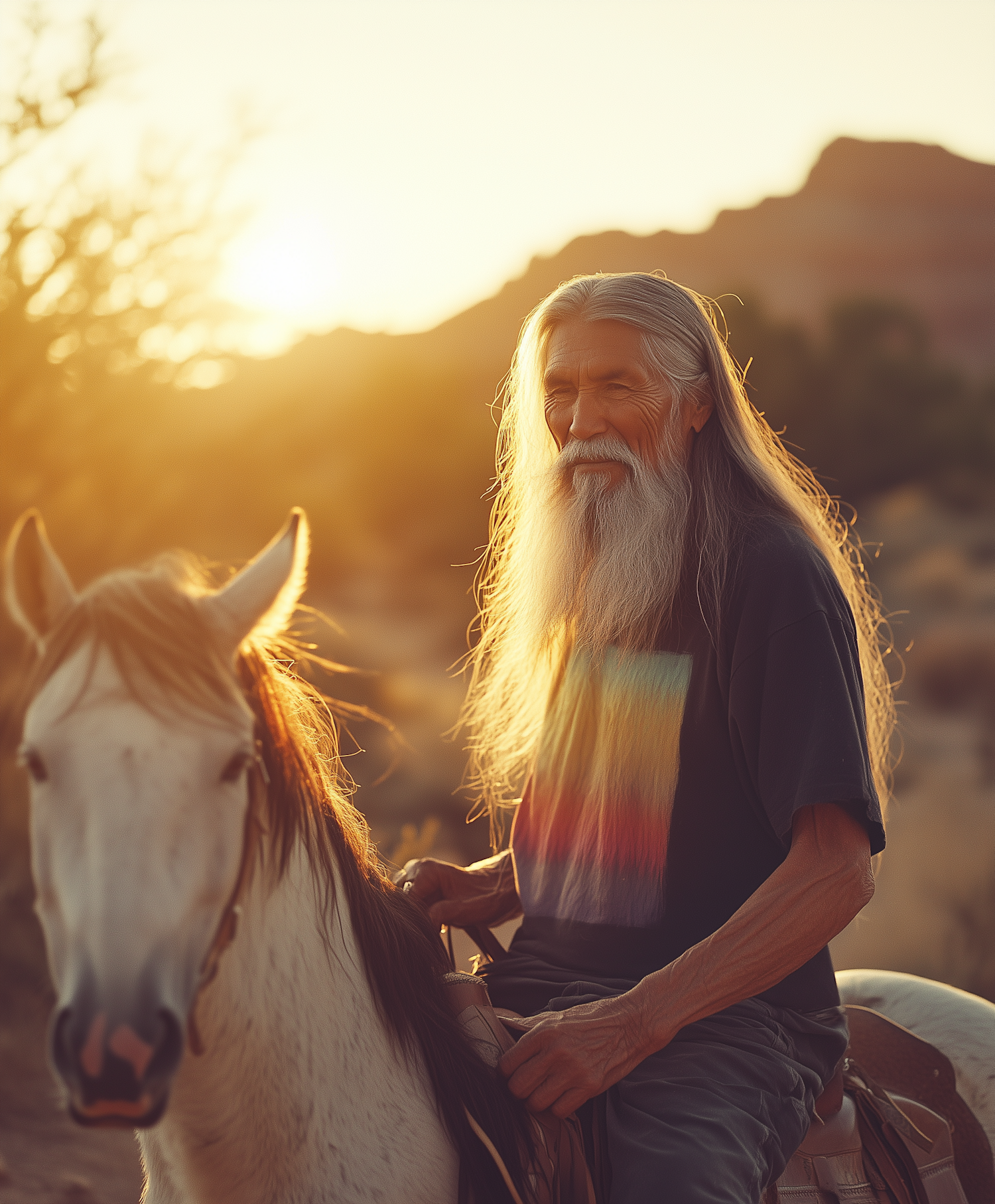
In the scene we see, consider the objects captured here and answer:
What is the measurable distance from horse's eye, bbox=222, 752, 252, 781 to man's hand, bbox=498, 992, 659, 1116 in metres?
0.80

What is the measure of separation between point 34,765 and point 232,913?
33 centimetres

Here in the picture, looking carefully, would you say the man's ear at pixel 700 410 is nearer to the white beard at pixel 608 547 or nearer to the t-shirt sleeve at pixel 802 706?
the white beard at pixel 608 547

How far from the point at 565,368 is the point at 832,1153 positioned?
182cm

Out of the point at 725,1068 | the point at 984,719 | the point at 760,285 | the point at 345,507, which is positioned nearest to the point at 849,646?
the point at 725,1068

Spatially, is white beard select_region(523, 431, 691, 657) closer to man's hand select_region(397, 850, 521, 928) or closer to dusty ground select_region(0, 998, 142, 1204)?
man's hand select_region(397, 850, 521, 928)

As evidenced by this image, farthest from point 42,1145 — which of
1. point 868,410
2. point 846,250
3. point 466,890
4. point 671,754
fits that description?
point 846,250

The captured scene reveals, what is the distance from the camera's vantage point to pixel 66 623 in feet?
4.31

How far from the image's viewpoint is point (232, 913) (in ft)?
4.23

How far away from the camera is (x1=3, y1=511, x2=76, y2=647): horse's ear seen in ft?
4.28

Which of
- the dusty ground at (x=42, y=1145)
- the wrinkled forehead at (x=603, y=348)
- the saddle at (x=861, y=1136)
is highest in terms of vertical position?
the wrinkled forehead at (x=603, y=348)

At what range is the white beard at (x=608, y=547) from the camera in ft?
6.97

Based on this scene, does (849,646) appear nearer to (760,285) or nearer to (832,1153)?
(832,1153)

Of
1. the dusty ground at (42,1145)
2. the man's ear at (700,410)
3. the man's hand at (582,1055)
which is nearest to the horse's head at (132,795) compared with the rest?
the man's hand at (582,1055)

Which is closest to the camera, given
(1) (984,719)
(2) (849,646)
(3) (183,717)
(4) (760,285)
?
(3) (183,717)
